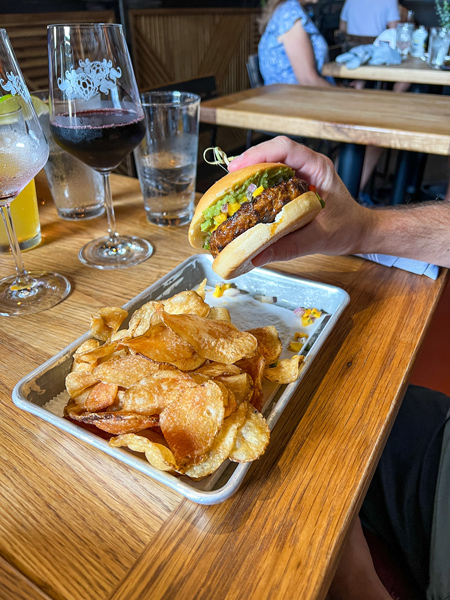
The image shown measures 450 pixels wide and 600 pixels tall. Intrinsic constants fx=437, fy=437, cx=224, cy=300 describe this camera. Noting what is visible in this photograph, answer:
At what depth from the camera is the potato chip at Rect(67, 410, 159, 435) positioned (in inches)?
23.0

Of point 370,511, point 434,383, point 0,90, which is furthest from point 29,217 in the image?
Result: point 434,383

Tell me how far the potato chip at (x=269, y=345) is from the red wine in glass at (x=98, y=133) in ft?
1.95

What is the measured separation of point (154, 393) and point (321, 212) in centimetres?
65

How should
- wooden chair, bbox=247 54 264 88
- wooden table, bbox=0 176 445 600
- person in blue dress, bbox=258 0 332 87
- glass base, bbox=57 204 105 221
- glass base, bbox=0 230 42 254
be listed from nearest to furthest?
wooden table, bbox=0 176 445 600 < glass base, bbox=0 230 42 254 < glass base, bbox=57 204 105 221 < person in blue dress, bbox=258 0 332 87 < wooden chair, bbox=247 54 264 88

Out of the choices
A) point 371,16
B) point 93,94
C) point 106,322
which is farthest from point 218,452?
point 371,16

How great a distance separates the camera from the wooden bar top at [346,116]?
1904 millimetres

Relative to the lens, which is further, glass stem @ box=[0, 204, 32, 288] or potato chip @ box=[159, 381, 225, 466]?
glass stem @ box=[0, 204, 32, 288]

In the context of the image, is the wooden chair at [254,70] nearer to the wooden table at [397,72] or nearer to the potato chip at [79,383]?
the wooden table at [397,72]

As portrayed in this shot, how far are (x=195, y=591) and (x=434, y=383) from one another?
1282 mm

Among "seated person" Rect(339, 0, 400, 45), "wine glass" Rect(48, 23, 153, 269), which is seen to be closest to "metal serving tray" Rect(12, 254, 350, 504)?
"wine glass" Rect(48, 23, 153, 269)

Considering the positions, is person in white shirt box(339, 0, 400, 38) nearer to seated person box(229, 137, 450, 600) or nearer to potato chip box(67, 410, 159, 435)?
seated person box(229, 137, 450, 600)

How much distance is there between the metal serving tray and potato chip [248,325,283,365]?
0.05 metres

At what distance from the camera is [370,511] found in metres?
1.00

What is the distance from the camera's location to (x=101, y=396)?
2.15 ft
